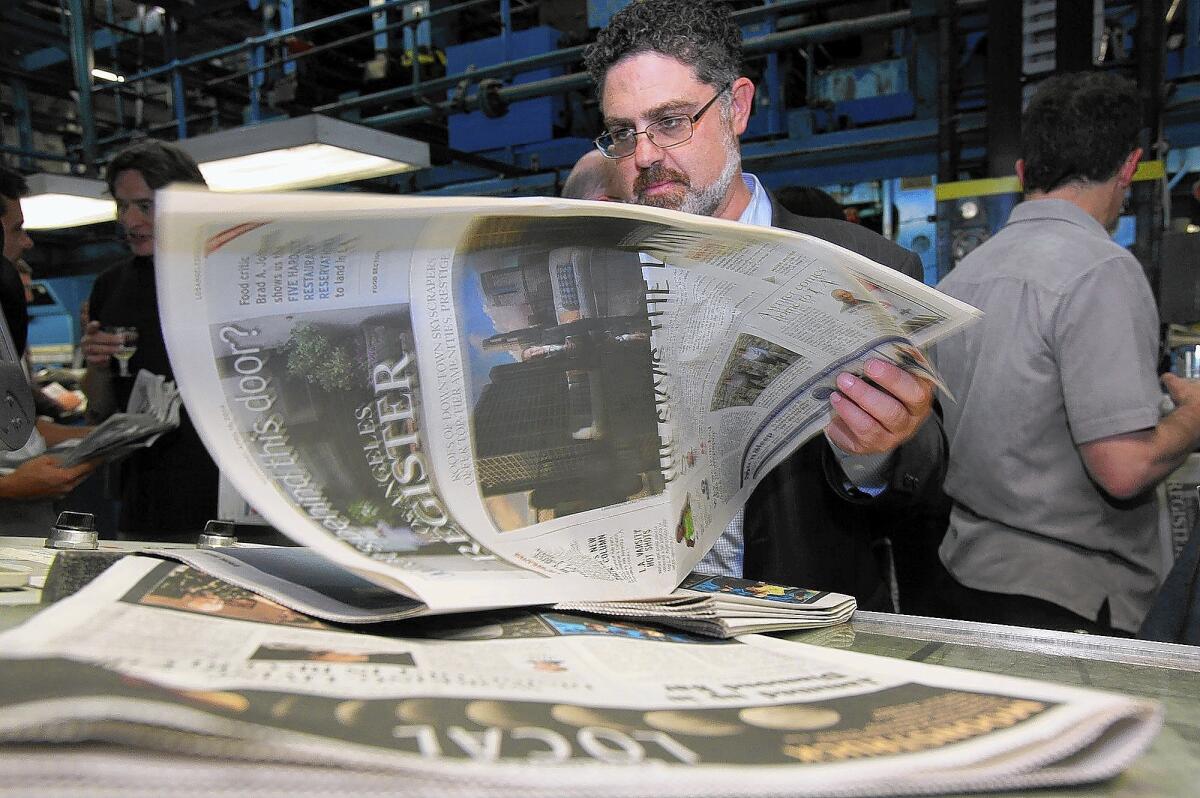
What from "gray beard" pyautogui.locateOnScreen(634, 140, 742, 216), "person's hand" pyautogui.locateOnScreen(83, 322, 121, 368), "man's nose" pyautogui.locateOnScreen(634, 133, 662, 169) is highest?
"man's nose" pyautogui.locateOnScreen(634, 133, 662, 169)

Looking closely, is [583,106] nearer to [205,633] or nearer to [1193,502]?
[1193,502]

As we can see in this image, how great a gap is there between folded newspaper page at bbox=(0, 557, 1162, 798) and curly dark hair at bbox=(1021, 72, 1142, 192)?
1.40 meters

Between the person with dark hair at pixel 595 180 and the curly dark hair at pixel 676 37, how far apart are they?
43 cm

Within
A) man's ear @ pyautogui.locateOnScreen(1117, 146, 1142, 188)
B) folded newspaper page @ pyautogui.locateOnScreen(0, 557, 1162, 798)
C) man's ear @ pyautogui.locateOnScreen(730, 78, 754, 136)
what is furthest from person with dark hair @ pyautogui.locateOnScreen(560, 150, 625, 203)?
folded newspaper page @ pyautogui.locateOnScreen(0, 557, 1162, 798)

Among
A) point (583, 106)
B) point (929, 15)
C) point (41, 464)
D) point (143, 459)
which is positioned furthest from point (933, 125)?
point (41, 464)

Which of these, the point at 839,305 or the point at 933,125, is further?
the point at 933,125

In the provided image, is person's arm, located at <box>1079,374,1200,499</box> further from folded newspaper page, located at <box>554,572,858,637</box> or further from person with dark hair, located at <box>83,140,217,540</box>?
person with dark hair, located at <box>83,140,217,540</box>

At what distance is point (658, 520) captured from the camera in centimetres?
67

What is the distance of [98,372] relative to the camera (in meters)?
2.18

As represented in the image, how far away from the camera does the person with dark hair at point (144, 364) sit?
2.09m

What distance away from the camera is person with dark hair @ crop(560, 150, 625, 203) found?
174 cm

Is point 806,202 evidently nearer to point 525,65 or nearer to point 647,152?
point 647,152

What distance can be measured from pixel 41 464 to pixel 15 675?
1213 millimetres

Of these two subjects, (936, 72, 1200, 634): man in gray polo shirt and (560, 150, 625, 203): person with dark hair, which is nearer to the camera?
(936, 72, 1200, 634): man in gray polo shirt
